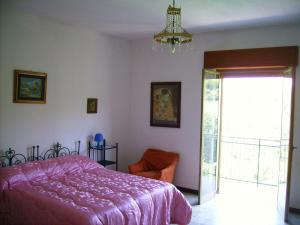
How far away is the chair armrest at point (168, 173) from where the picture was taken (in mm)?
4480

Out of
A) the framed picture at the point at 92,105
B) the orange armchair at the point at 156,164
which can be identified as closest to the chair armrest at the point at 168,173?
the orange armchair at the point at 156,164

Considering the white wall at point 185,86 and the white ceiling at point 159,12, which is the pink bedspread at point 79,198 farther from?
the white ceiling at point 159,12

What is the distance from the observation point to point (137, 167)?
4.85m

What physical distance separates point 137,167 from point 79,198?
2059mm

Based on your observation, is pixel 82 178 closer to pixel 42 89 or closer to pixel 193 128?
pixel 42 89

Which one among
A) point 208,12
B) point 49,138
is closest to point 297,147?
point 208,12

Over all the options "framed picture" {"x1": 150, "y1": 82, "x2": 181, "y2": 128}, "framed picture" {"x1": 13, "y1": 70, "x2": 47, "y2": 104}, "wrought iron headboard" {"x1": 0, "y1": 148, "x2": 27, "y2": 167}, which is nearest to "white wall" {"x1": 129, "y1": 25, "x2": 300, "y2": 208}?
"framed picture" {"x1": 150, "y1": 82, "x2": 181, "y2": 128}

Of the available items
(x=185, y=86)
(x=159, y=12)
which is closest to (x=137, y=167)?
(x=185, y=86)

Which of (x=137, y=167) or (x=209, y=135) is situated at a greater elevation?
(x=209, y=135)

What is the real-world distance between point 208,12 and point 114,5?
115 centimetres

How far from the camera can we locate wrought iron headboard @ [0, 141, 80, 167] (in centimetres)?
360

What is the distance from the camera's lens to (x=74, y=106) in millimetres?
4484

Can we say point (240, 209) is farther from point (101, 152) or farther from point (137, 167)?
point (101, 152)

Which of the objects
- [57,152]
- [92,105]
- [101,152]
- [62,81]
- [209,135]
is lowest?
[101,152]
